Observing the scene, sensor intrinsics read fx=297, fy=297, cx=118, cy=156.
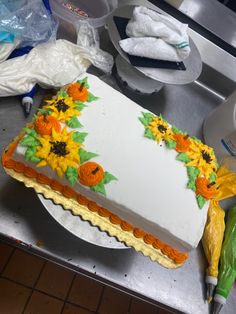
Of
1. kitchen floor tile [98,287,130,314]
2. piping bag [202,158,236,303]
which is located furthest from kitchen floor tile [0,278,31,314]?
Answer: piping bag [202,158,236,303]

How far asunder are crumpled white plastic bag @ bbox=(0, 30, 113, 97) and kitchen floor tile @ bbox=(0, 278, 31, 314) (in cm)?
71

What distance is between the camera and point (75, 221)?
51 centimetres

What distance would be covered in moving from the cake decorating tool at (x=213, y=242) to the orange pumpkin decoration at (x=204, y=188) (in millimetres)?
123

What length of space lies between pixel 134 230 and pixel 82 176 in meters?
0.14

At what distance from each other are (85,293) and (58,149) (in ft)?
2.54

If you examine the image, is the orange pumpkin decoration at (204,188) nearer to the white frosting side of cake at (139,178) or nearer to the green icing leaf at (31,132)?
the white frosting side of cake at (139,178)

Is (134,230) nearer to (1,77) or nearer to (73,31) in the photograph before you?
(1,77)

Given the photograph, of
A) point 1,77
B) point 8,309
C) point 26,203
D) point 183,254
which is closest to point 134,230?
point 183,254

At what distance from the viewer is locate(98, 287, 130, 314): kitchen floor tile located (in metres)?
1.06

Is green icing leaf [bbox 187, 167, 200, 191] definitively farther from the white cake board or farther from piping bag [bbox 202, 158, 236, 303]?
the white cake board

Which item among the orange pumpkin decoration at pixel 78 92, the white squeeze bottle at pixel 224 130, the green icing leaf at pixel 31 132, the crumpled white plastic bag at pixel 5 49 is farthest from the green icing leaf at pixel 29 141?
the white squeeze bottle at pixel 224 130

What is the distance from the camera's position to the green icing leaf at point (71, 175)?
46cm

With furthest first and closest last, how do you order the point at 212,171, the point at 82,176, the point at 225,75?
the point at 225,75 < the point at 212,171 < the point at 82,176

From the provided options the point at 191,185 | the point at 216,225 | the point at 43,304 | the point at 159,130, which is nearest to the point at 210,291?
the point at 216,225
